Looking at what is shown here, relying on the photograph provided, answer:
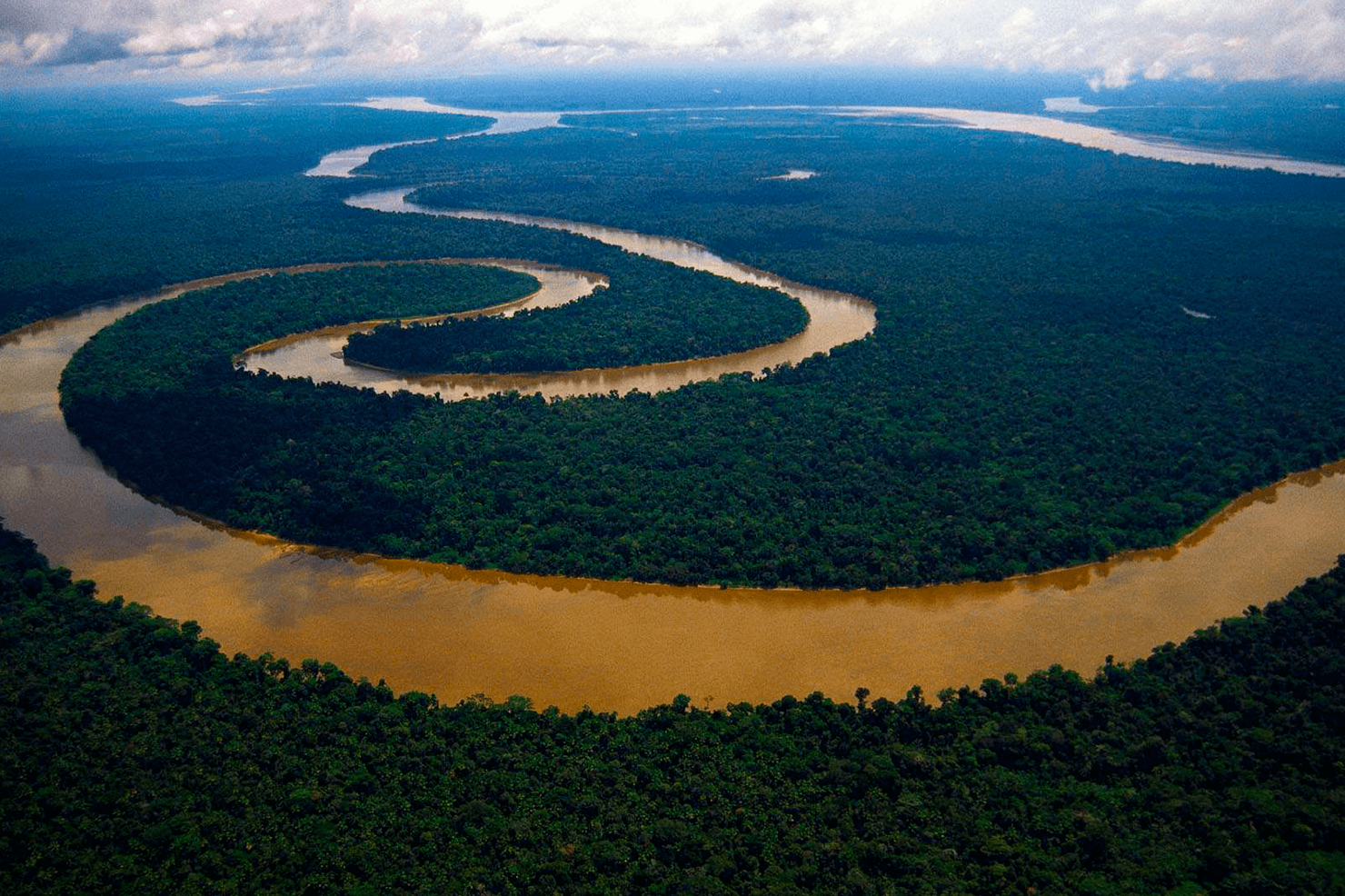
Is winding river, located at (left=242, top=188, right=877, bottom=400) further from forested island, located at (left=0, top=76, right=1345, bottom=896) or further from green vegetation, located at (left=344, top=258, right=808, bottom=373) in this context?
forested island, located at (left=0, top=76, right=1345, bottom=896)

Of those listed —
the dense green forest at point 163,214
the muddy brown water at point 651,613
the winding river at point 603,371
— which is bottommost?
the muddy brown water at point 651,613

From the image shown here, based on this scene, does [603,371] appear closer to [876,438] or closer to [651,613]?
[876,438]

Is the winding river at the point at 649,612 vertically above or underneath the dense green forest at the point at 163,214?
underneath

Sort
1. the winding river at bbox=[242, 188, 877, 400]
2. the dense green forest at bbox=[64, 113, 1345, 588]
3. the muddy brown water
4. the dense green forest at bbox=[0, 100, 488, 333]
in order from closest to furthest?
the muddy brown water
the dense green forest at bbox=[64, 113, 1345, 588]
the winding river at bbox=[242, 188, 877, 400]
the dense green forest at bbox=[0, 100, 488, 333]

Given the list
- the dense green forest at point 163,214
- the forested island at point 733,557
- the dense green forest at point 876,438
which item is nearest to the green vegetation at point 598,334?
the forested island at point 733,557

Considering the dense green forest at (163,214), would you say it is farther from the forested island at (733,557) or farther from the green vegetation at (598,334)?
the green vegetation at (598,334)

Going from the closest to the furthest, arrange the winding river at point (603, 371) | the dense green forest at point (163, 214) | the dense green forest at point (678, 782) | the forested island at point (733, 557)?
1. the dense green forest at point (678, 782)
2. the forested island at point (733, 557)
3. the winding river at point (603, 371)
4. the dense green forest at point (163, 214)

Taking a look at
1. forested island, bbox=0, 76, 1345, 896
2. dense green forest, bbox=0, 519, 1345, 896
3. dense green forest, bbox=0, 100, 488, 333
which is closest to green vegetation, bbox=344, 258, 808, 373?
forested island, bbox=0, 76, 1345, 896
